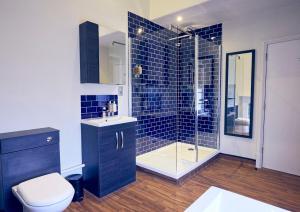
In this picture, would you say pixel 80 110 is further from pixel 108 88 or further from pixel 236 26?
pixel 236 26

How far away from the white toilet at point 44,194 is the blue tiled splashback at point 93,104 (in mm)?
1031

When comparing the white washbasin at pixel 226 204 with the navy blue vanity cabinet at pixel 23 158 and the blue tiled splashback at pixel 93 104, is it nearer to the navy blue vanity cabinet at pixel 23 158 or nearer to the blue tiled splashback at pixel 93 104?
the navy blue vanity cabinet at pixel 23 158

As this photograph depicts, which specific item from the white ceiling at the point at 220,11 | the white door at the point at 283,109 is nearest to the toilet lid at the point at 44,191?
the white ceiling at the point at 220,11

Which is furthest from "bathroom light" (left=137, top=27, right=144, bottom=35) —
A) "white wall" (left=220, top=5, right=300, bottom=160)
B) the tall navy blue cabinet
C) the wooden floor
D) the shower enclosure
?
the wooden floor

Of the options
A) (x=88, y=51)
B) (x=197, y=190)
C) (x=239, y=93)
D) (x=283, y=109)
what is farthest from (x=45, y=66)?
(x=283, y=109)

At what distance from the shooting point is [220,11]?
123 inches

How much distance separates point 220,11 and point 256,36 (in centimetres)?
77

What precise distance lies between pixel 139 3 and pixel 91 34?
1.31 m

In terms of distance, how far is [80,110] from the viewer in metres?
2.56

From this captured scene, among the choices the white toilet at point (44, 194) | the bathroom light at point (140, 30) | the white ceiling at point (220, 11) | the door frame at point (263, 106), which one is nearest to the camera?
the white toilet at point (44, 194)

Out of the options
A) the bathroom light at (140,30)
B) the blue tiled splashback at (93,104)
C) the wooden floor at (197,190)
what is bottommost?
the wooden floor at (197,190)

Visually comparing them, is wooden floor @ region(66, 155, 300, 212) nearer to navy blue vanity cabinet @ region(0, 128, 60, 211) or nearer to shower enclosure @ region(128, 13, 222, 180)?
shower enclosure @ region(128, 13, 222, 180)

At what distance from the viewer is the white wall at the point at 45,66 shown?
194 cm

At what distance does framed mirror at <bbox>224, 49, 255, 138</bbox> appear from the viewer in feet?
11.2
